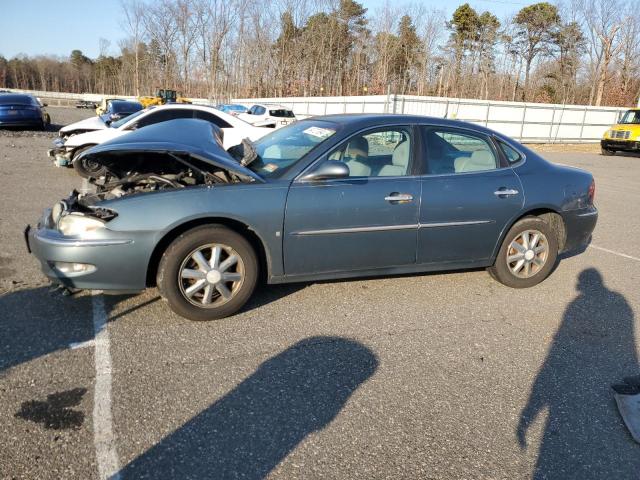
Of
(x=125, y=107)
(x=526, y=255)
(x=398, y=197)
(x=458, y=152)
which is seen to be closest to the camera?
(x=398, y=197)

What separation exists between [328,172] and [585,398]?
2228mm

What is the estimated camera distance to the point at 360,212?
3902 millimetres

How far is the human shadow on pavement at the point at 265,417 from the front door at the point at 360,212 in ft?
2.57

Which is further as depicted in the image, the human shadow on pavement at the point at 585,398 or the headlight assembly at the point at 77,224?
the headlight assembly at the point at 77,224

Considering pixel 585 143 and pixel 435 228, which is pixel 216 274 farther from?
pixel 585 143

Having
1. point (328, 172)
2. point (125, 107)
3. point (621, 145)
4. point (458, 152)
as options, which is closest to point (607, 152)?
point (621, 145)

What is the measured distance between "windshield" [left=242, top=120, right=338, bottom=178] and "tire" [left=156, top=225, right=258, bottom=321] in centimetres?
66

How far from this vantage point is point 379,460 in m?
2.36

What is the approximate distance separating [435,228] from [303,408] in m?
2.08

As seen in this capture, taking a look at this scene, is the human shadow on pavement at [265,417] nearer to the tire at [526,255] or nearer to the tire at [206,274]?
the tire at [206,274]

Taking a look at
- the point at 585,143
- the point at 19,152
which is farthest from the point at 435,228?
the point at 585,143

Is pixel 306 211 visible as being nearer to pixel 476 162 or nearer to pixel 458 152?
pixel 458 152

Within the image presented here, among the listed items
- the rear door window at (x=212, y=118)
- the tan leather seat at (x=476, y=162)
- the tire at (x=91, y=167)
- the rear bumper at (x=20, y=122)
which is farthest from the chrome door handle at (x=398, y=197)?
the rear bumper at (x=20, y=122)

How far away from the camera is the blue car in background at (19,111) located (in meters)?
17.3
